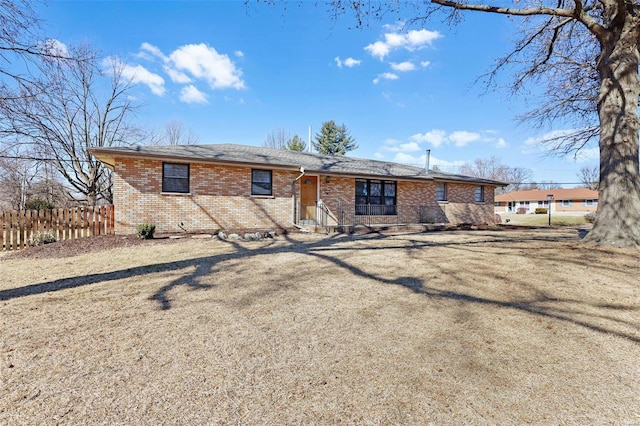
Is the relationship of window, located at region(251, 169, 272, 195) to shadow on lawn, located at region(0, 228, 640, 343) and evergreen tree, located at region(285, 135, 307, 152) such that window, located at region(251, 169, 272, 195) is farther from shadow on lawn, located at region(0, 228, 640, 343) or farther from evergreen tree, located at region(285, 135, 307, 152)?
evergreen tree, located at region(285, 135, 307, 152)

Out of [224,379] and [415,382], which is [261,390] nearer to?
[224,379]

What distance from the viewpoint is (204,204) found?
1170 centimetres

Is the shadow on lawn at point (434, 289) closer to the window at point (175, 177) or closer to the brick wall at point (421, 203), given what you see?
the window at point (175, 177)

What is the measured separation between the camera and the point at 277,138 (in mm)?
40969

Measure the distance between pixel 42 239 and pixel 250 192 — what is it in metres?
6.73

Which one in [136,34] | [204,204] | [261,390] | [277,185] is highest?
[136,34]

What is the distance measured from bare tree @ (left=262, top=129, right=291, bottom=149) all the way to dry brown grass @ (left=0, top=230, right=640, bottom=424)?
36.6m

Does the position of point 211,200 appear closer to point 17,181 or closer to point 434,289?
point 434,289

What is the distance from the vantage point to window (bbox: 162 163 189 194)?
11.2m

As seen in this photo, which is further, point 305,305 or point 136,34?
point 136,34

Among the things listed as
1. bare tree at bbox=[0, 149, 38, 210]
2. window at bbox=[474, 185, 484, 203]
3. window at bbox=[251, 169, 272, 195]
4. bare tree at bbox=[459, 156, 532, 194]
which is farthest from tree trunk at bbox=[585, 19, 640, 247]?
bare tree at bbox=[459, 156, 532, 194]

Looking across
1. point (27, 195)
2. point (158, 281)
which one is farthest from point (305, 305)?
point (27, 195)

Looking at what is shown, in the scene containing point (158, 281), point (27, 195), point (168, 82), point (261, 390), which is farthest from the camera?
point (27, 195)

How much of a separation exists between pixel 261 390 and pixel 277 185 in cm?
1119
